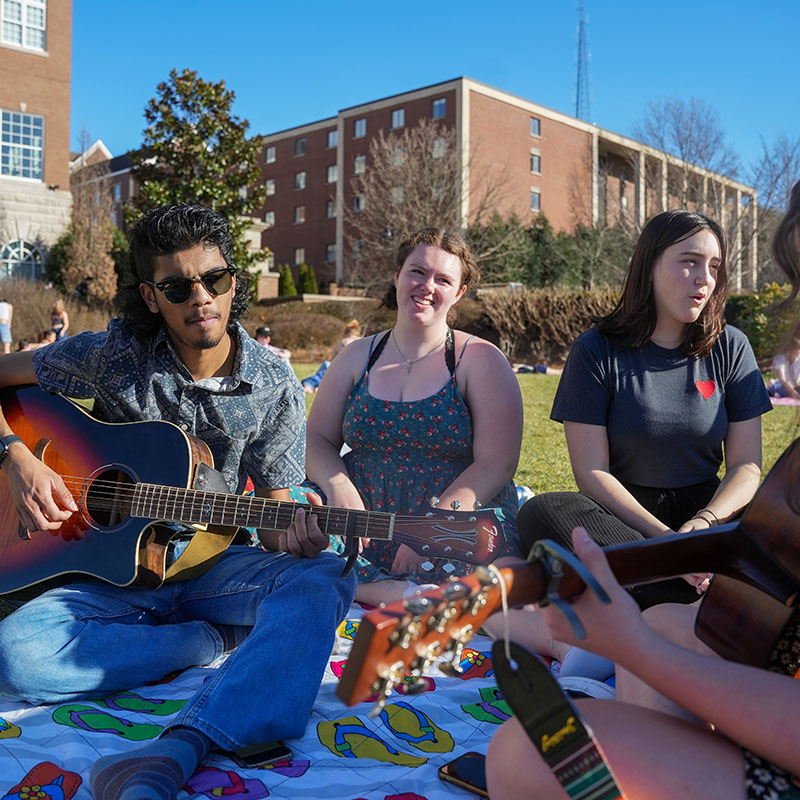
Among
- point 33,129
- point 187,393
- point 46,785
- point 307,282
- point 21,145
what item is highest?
Answer: point 33,129

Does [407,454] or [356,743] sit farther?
[407,454]

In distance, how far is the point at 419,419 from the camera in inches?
138

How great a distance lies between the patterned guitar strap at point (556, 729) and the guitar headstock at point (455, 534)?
111 centimetres

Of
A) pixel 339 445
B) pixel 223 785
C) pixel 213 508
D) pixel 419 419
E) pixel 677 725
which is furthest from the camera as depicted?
pixel 339 445

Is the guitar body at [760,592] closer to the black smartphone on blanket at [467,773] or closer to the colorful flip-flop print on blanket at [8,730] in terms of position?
the black smartphone on blanket at [467,773]

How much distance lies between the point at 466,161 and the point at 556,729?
3552cm

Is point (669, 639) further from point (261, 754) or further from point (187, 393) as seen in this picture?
→ point (187, 393)

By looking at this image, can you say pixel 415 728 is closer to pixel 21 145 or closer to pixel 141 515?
pixel 141 515

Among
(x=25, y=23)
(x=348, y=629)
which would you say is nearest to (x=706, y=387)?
(x=348, y=629)

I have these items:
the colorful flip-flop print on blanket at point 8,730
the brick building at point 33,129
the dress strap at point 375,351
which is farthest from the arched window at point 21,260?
the colorful flip-flop print on blanket at point 8,730

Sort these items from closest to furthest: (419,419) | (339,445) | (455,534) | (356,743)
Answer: (356,743) < (455,534) < (419,419) < (339,445)

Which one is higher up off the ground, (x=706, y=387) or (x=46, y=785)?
(x=706, y=387)

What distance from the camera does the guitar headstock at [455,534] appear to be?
94.3 inches

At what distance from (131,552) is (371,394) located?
4.54 feet
